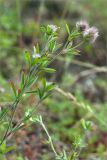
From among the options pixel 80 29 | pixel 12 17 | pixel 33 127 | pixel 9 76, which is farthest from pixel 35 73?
pixel 12 17

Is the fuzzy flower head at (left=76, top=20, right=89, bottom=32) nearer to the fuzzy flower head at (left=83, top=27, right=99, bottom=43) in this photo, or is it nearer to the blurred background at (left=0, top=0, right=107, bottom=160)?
the fuzzy flower head at (left=83, top=27, right=99, bottom=43)

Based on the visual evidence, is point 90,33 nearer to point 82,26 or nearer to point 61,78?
point 82,26

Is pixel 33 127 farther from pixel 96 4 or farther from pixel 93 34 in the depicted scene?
pixel 96 4

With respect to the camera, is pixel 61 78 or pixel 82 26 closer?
pixel 82 26

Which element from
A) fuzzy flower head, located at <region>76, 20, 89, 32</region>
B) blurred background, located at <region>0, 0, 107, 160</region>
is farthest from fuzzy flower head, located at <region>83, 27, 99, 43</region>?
blurred background, located at <region>0, 0, 107, 160</region>

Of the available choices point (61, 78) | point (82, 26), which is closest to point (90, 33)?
point (82, 26)

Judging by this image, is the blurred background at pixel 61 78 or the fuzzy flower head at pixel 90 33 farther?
the blurred background at pixel 61 78

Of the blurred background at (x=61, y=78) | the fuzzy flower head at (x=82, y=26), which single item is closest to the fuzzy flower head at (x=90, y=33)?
the fuzzy flower head at (x=82, y=26)

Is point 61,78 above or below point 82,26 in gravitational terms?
below

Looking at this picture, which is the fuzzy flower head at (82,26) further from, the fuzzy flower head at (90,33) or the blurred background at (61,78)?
the blurred background at (61,78)
